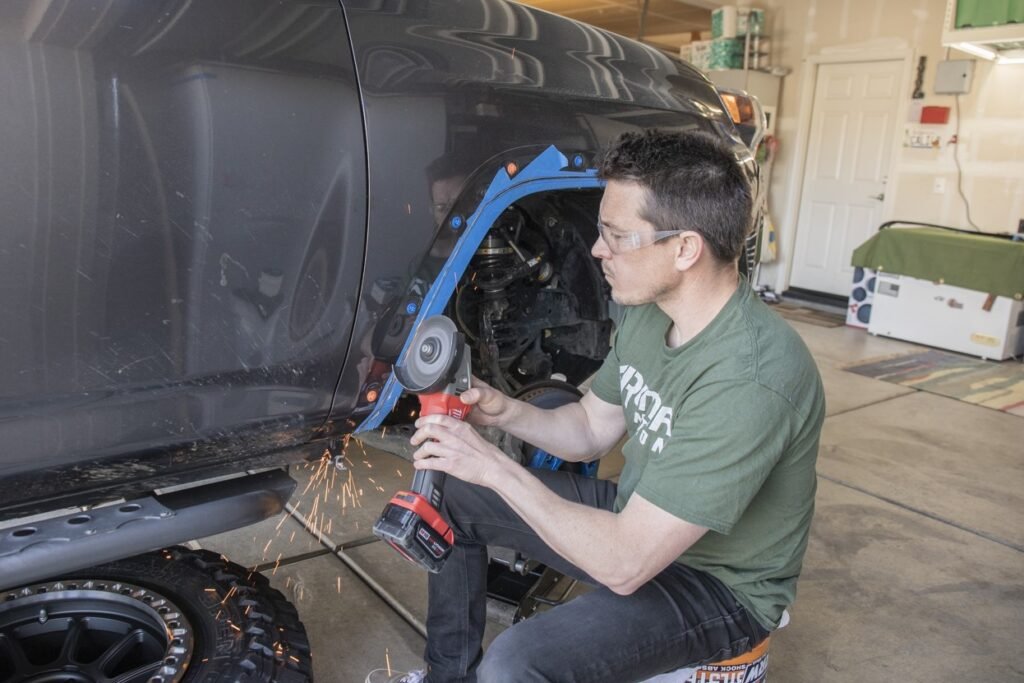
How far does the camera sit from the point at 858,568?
295 cm

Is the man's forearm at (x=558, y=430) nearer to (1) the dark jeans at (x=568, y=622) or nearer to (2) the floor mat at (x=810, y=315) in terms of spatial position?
(1) the dark jeans at (x=568, y=622)

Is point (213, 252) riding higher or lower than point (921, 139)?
higher

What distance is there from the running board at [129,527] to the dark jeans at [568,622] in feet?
1.55

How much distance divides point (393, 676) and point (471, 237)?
1.18 meters

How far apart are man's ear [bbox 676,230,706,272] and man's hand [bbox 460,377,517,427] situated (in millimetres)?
520

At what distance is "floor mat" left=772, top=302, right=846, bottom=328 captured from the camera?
304 inches

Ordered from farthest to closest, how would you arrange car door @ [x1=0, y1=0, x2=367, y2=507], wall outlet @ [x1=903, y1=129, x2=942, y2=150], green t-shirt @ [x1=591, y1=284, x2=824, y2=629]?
1. wall outlet @ [x1=903, y1=129, x2=942, y2=150]
2. green t-shirt @ [x1=591, y1=284, x2=824, y2=629]
3. car door @ [x1=0, y1=0, x2=367, y2=507]

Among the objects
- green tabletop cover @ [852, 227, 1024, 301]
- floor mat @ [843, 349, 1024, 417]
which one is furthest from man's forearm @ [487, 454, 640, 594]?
green tabletop cover @ [852, 227, 1024, 301]

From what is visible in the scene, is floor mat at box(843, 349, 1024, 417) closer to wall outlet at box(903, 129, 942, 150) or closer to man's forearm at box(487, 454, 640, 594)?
wall outlet at box(903, 129, 942, 150)

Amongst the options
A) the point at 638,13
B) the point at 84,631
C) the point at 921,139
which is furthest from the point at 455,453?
the point at 638,13

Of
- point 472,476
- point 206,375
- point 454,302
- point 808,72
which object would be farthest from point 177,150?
point 808,72

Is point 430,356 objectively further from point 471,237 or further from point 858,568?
point 858,568

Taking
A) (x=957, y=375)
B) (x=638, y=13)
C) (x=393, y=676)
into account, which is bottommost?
(x=957, y=375)

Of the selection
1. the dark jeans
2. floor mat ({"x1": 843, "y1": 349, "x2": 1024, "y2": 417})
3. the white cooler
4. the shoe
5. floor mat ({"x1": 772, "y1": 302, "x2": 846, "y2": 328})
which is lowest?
floor mat ({"x1": 772, "y1": 302, "x2": 846, "y2": 328})
